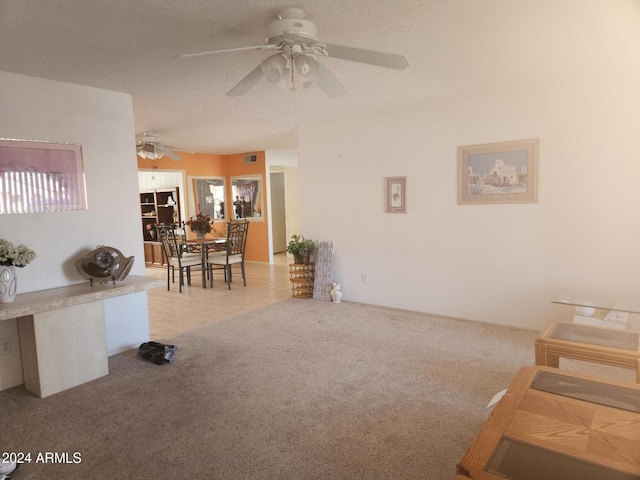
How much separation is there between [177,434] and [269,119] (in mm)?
3734

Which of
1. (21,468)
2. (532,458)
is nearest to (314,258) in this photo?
(21,468)

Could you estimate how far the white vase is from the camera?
2.66 m

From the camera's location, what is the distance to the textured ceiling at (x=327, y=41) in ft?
6.88

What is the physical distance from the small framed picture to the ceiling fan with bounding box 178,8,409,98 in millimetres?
2412

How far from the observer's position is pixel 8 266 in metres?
2.71

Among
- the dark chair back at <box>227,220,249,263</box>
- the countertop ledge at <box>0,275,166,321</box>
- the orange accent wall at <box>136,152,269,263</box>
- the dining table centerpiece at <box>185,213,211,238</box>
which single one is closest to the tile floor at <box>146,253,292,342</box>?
the dark chair back at <box>227,220,249,263</box>

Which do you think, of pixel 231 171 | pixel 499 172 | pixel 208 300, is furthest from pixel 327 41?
pixel 231 171

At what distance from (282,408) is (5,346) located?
2168 millimetres

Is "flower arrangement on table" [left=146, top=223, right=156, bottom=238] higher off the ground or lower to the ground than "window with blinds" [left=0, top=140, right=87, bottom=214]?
lower

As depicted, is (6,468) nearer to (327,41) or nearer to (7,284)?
(7,284)

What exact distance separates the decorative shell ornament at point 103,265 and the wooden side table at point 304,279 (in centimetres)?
243

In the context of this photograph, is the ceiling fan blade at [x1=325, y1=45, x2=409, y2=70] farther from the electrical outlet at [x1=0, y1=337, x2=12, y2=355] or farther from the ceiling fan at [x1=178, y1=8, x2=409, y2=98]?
the electrical outlet at [x1=0, y1=337, x2=12, y2=355]

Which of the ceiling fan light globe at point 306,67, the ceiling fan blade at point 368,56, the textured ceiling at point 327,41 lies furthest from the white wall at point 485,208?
the ceiling fan light globe at point 306,67

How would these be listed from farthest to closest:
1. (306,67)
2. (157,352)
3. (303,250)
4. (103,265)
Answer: (303,250) → (157,352) → (103,265) → (306,67)
